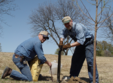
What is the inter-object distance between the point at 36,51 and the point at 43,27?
16104mm

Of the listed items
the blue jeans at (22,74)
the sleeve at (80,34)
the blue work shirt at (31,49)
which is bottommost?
the blue jeans at (22,74)

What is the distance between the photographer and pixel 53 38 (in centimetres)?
1848

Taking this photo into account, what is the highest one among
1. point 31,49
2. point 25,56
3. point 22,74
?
point 31,49

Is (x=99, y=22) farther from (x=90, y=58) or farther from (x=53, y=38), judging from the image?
(x=53, y=38)

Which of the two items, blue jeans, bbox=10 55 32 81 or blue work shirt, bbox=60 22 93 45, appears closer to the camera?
blue work shirt, bbox=60 22 93 45

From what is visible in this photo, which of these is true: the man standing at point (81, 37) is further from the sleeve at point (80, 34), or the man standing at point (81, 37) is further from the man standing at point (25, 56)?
the man standing at point (25, 56)

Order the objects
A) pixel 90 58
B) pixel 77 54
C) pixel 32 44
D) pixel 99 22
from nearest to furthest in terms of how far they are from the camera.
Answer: pixel 99 22, pixel 90 58, pixel 32 44, pixel 77 54

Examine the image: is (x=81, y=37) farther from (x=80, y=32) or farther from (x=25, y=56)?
Answer: (x=25, y=56)

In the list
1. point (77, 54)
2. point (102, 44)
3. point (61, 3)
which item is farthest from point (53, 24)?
point (102, 44)

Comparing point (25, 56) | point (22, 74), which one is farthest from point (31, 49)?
point (22, 74)

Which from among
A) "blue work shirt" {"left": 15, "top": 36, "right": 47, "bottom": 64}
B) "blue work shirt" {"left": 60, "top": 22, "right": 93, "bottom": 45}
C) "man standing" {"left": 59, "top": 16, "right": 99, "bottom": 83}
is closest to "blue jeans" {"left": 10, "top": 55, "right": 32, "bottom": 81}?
"blue work shirt" {"left": 15, "top": 36, "right": 47, "bottom": 64}

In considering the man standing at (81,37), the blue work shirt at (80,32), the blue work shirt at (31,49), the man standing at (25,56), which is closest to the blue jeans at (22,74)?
the man standing at (25,56)

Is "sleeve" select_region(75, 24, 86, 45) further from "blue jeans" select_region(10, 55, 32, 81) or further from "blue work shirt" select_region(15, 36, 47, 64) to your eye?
"blue jeans" select_region(10, 55, 32, 81)

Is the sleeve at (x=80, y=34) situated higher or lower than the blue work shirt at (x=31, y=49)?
higher
